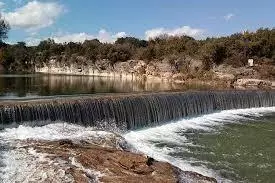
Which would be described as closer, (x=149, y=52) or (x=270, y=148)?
(x=270, y=148)

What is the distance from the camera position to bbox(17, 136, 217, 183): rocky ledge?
1068 cm

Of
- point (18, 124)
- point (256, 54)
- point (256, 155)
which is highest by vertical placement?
point (256, 54)

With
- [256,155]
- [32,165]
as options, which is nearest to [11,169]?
[32,165]

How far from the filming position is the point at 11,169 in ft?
37.0

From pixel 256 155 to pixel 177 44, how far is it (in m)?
44.7

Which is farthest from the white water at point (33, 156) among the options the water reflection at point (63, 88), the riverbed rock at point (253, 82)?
the riverbed rock at point (253, 82)

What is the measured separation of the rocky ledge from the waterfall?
14.4 feet

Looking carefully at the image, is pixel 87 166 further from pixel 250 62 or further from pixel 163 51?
pixel 163 51

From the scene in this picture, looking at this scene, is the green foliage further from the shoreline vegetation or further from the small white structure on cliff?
the small white structure on cliff

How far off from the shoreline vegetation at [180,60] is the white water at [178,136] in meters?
16.1

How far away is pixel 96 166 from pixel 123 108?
398 inches

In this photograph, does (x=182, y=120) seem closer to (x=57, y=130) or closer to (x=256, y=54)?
(x=57, y=130)

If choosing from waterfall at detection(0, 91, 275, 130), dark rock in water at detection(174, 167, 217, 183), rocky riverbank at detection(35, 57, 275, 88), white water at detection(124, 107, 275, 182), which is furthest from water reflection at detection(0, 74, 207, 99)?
dark rock in water at detection(174, 167, 217, 183)

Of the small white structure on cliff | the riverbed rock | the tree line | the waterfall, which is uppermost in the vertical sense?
the tree line
